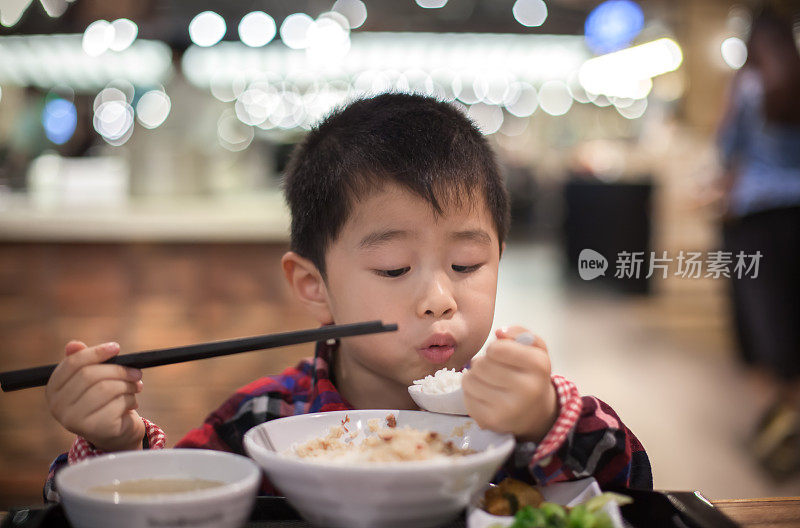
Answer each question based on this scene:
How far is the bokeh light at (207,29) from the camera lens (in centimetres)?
360

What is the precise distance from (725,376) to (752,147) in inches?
70.5

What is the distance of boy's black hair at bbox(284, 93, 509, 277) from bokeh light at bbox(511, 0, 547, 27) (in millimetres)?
5367

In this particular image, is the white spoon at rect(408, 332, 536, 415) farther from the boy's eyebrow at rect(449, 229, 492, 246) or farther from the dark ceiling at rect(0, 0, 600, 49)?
the dark ceiling at rect(0, 0, 600, 49)

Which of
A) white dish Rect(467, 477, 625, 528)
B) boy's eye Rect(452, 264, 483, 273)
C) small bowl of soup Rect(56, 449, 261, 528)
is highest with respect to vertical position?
boy's eye Rect(452, 264, 483, 273)

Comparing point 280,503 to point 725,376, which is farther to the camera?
point 725,376

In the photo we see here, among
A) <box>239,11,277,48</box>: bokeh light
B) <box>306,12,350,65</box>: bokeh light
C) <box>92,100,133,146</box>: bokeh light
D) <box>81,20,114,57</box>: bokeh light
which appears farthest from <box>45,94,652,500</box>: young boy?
<box>92,100,133,146</box>: bokeh light

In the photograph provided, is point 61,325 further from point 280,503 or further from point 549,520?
point 549,520

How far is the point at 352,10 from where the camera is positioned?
5762mm

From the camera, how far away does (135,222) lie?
2848 millimetres

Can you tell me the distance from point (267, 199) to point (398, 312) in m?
2.98

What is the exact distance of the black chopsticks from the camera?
0.81 metres

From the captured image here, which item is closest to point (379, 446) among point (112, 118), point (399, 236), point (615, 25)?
point (399, 236)

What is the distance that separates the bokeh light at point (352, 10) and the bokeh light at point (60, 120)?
2.29 m

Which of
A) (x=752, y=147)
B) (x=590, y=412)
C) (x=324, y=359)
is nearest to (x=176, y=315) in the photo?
(x=324, y=359)
